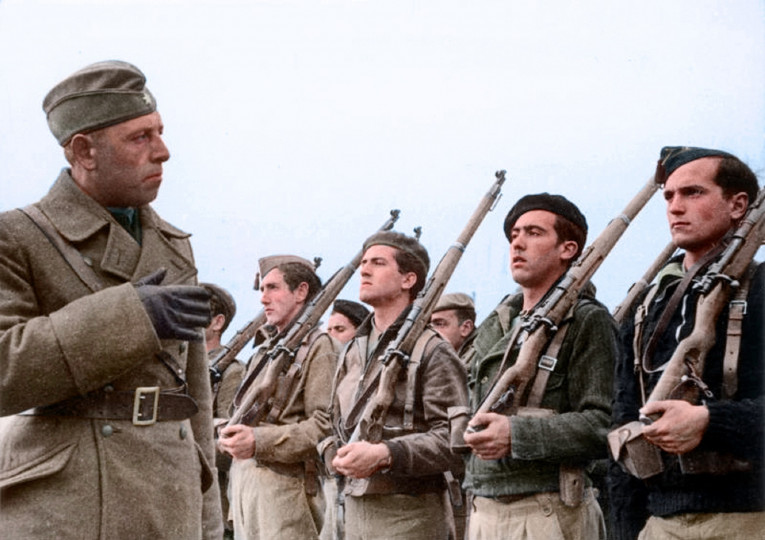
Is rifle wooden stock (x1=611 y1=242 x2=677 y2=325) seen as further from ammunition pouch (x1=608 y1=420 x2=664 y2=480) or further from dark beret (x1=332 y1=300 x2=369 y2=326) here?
dark beret (x1=332 y1=300 x2=369 y2=326)

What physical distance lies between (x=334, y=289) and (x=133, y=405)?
5.16 metres

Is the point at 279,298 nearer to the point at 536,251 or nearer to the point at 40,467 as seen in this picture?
the point at 536,251

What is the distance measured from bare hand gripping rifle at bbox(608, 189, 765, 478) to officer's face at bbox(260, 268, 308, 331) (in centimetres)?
460

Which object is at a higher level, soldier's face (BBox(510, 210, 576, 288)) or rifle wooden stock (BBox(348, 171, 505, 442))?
soldier's face (BBox(510, 210, 576, 288))

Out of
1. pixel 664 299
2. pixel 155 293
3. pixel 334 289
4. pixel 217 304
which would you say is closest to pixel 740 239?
pixel 664 299

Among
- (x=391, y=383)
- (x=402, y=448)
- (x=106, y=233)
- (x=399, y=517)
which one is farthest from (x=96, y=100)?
(x=399, y=517)

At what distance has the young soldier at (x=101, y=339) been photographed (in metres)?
3.11

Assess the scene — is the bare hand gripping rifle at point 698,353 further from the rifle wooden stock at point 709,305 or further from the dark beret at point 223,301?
the dark beret at point 223,301

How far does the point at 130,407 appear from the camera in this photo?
10.8 feet

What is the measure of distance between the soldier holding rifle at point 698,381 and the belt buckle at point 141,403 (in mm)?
1800

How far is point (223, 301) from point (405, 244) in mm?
3551

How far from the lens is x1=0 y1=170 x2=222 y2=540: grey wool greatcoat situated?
3080mm

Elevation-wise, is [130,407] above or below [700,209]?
below

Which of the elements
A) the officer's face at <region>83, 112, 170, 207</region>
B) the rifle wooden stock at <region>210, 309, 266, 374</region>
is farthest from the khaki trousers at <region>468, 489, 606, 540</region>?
the rifle wooden stock at <region>210, 309, 266, 374</region>
